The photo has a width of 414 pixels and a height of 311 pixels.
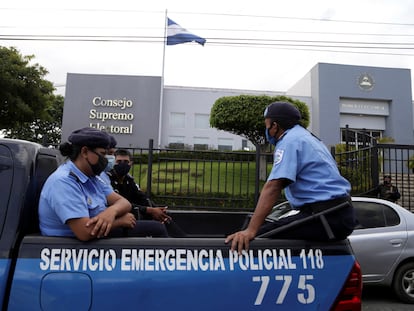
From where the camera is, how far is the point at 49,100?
Answer: 59.7 ft

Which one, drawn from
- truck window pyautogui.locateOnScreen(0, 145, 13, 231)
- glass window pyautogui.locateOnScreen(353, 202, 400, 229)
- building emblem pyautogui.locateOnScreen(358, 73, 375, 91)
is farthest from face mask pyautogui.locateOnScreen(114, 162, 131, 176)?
building emblem pyautogui.locateOnScreen(358, 73, 375, 91)

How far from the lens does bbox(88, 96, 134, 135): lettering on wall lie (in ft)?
96.8

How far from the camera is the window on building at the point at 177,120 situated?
98.9ft

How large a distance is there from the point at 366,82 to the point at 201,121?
44.5 ft

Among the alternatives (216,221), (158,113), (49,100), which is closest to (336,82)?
(158,113)

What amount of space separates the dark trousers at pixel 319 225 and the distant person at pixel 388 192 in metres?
8.15

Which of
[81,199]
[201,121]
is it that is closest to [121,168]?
[81,199]

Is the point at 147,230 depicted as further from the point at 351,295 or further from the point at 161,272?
the point at 351,295

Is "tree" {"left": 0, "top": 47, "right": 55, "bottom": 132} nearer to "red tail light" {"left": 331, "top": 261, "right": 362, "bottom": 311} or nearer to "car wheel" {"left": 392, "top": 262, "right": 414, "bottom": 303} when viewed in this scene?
"car wheel" {"left": 392, "top": 262, "right": 414, "bottom": 303}

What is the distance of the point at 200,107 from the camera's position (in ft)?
98.4

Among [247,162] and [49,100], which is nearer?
[247,162]

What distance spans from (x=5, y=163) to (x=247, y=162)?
677 centimetres

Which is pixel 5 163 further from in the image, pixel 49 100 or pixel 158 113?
pixel 158 113

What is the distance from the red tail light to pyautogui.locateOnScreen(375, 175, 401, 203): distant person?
838cm
